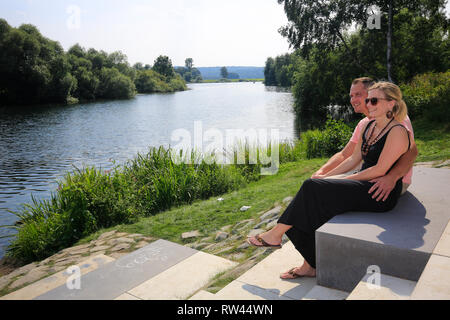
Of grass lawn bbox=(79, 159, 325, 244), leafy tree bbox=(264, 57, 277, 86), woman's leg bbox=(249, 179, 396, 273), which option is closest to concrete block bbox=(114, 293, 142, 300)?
woman's leg bbox=(249, 179, 396, 273)

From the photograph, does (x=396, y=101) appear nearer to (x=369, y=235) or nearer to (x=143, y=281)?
(x=369, y=235)

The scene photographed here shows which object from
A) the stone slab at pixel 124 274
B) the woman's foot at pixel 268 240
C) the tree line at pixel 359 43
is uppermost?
the tree line at pixel 359 43

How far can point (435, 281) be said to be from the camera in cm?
184

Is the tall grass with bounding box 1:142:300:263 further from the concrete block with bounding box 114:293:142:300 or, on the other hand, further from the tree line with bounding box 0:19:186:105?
the tree line with bounding box 0:19:186:105

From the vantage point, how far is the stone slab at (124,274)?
302 cm

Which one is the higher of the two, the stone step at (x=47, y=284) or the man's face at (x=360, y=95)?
the man's face at (x=360, y=95)

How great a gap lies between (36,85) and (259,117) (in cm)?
3276

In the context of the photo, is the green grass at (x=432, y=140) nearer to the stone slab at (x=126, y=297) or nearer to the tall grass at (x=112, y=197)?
the tall grass at (x=112, y=197)

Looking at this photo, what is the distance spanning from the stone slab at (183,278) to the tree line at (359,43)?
57.6 feet

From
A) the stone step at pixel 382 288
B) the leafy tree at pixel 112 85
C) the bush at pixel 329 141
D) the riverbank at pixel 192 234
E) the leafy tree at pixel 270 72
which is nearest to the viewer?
the stone step at pixel 382 288

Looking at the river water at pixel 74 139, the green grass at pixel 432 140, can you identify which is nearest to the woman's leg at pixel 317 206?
the green grass at pixel 432 140

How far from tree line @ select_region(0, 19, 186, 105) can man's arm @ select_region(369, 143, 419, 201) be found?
1967 inches

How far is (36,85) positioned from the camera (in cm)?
4531
